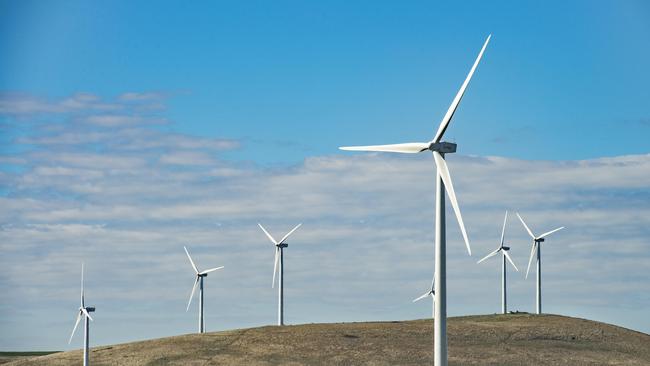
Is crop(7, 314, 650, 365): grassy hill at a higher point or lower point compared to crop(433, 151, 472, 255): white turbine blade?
lower

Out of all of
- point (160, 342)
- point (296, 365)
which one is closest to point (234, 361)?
point (296, 365)

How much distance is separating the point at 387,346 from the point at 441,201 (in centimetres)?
6376

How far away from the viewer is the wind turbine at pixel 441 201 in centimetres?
6650

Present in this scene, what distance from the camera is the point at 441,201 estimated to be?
225 feet

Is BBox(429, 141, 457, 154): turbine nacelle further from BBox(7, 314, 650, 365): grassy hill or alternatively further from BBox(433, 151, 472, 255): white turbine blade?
BBox(7, 314, 650, 365): grassy hill

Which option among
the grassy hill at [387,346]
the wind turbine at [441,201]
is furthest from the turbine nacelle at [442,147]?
the grassy hill at [387,346]

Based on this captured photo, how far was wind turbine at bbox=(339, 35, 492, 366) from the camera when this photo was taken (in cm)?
6650

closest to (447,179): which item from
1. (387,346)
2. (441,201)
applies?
(441,201)

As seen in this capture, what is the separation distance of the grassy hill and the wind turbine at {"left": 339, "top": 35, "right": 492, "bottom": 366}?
174 ft

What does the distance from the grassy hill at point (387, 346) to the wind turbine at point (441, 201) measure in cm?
5315

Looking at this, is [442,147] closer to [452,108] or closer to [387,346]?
[452,108]

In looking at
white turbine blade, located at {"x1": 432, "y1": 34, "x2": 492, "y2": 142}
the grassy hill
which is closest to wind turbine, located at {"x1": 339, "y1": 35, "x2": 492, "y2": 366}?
white turbine blade, located at {"x1": 432, "y1": 34, "x2": 492, "y2": 142}

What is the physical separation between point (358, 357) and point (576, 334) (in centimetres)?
3504

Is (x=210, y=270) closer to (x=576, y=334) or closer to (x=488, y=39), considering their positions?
(x=576, y=334)
